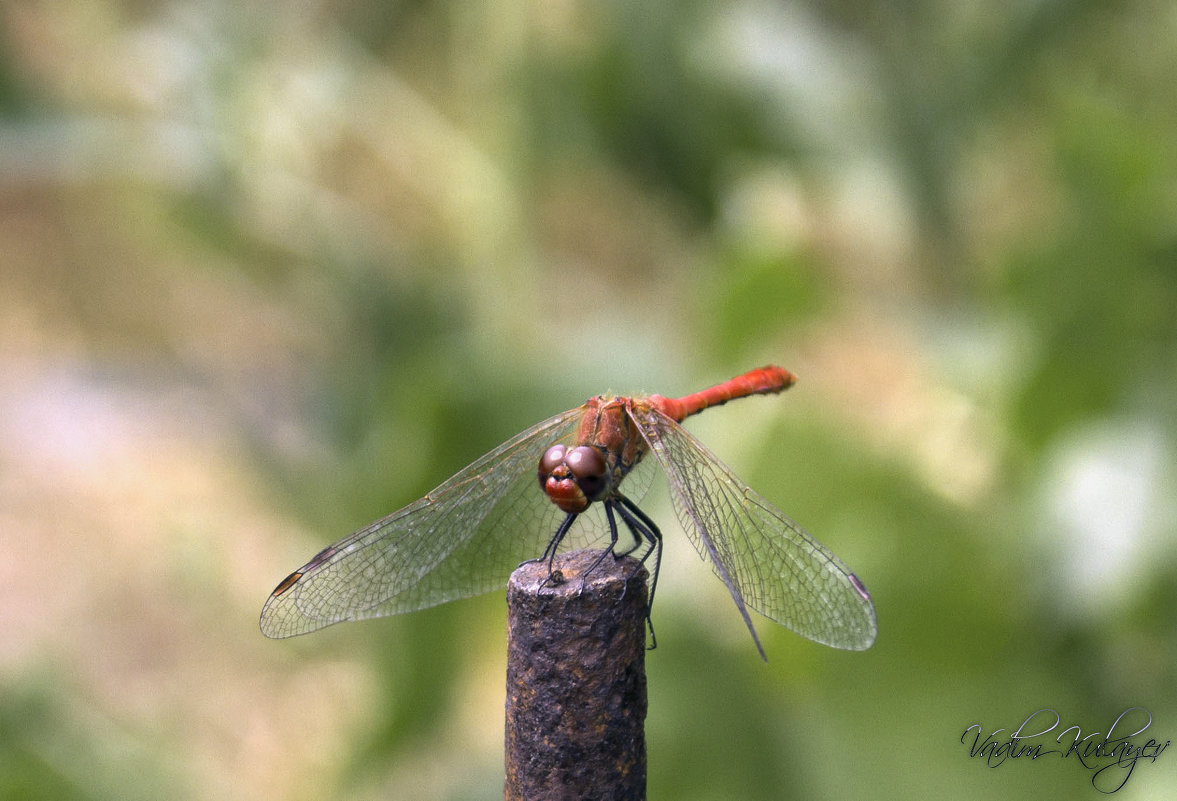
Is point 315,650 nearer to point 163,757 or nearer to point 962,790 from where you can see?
point 163,757

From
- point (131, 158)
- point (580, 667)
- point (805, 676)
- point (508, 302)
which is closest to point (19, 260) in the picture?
point (131, 158)

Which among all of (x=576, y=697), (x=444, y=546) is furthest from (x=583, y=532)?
(x=576, y=697)

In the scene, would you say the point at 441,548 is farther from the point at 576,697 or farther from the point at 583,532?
the point at 576,697

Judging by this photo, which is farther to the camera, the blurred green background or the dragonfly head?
the blurred green background

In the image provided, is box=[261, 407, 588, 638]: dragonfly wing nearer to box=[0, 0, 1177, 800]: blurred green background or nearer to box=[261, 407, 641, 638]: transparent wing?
box=[261, 407, 641, 638]: transparent wing
